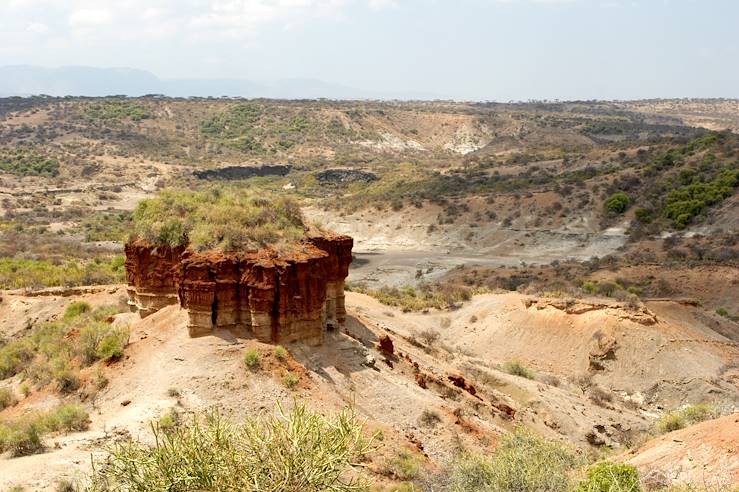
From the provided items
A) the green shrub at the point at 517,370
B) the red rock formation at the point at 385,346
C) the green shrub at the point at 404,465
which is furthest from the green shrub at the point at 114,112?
the green shrub at the point at 404,465

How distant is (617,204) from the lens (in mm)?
56188

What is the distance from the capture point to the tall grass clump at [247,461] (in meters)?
8.47

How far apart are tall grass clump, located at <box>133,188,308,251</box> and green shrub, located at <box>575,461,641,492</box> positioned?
29.4 ft

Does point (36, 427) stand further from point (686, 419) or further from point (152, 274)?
point (686, 419)

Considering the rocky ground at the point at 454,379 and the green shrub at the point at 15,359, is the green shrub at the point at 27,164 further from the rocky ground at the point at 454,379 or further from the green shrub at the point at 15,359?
the green shrub at the point at 15,359

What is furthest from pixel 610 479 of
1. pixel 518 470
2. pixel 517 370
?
pixel 517 370

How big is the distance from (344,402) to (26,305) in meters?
16.3

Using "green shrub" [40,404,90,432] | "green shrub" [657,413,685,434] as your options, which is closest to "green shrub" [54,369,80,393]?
"green shrub" [40,404,90,432]

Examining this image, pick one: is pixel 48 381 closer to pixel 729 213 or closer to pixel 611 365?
pixel 611 365

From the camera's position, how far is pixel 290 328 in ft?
54.5

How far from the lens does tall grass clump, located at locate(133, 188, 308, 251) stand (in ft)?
55.5

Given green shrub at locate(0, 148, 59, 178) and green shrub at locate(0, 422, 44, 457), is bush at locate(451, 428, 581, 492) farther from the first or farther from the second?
green shrub at locate(0, 148, 59, 178)

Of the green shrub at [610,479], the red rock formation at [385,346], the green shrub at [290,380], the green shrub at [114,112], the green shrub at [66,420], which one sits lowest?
the red rock formation at [385,346]

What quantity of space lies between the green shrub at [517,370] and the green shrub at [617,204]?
34.1m
